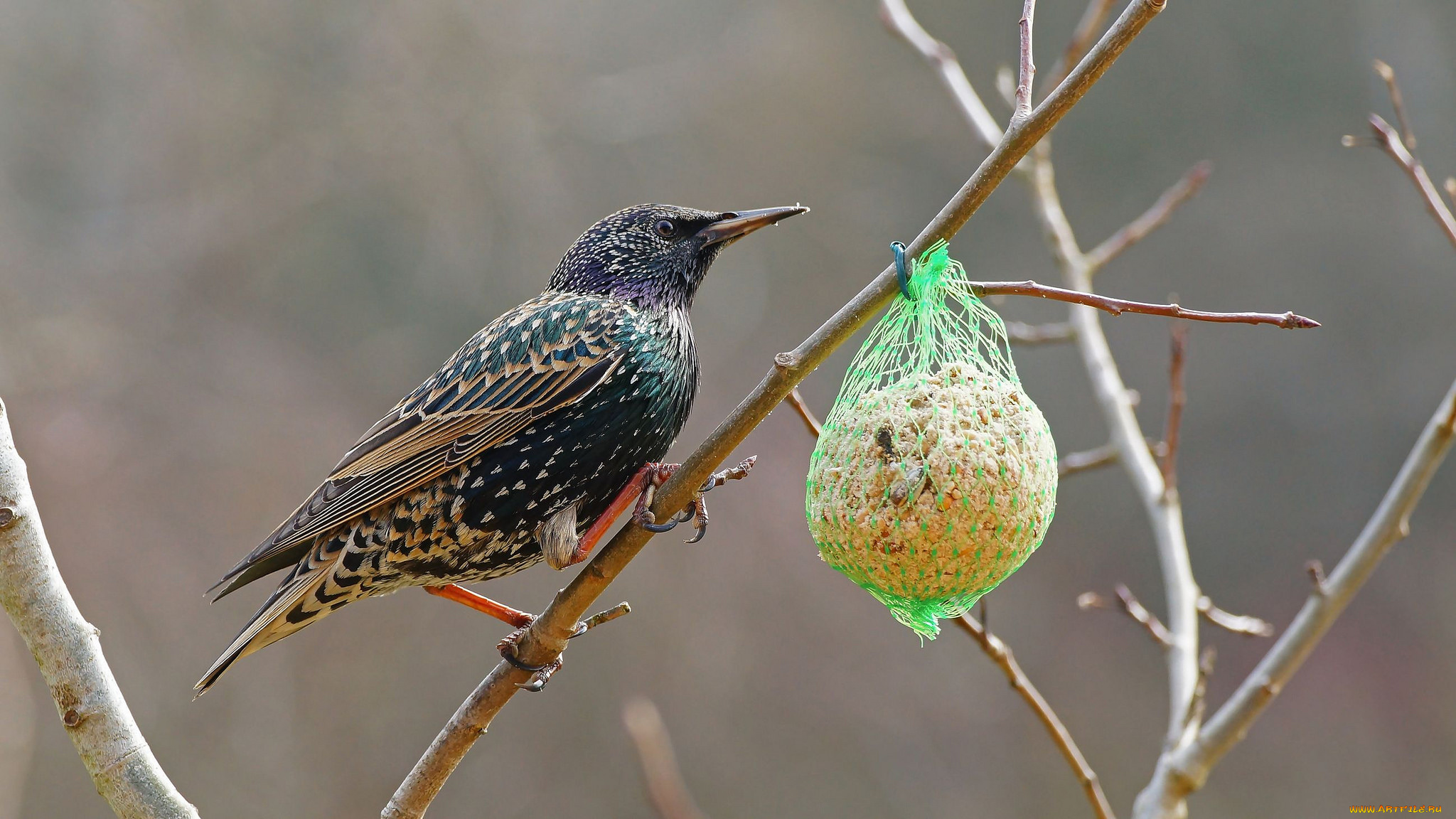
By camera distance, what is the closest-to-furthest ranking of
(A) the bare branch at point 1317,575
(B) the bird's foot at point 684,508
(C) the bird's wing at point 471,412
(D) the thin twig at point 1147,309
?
1. (D) the thin twig at point 1147,309
2. (B) the bird's foot at point 684,508
3. (A) the bare branch at point 1317,575
4. (C) the bird's wing at point 471,412

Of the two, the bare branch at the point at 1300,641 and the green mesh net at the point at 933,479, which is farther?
the bare branch at the point at 1300,641

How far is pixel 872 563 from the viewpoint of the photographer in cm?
179

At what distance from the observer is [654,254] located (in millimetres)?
2756

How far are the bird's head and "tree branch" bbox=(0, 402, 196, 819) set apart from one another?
4.44ft

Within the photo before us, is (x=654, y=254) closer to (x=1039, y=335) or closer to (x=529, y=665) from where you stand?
(x=1039, y=335)

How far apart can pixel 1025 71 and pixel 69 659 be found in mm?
1648

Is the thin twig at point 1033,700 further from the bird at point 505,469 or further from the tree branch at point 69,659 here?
the tree branch at point 69,659

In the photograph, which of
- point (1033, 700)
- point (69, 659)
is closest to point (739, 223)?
point (1033, 700)

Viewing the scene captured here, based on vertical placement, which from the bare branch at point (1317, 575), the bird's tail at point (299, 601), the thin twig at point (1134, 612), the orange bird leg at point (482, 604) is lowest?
the thin twig at point (1134, 612)

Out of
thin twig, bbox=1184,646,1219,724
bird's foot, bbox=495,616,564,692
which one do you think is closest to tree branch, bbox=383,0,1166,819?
bird's foot, bbox=495,616,564,692

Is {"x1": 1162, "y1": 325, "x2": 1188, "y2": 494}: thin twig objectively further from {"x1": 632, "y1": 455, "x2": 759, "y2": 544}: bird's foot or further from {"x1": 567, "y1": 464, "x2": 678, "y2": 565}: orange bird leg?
{"x1": 567, "y1": 464, "x2": 678, "y2": 565}: orange bird leg

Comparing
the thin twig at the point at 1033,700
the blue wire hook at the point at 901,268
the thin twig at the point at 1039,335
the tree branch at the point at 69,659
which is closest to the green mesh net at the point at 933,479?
the blue wire hook at the point at 901,268

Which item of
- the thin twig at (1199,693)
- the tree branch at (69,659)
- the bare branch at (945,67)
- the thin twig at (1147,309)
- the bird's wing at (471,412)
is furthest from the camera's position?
the bare branch at (945,67)

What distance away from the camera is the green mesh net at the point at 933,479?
1.75 metres
